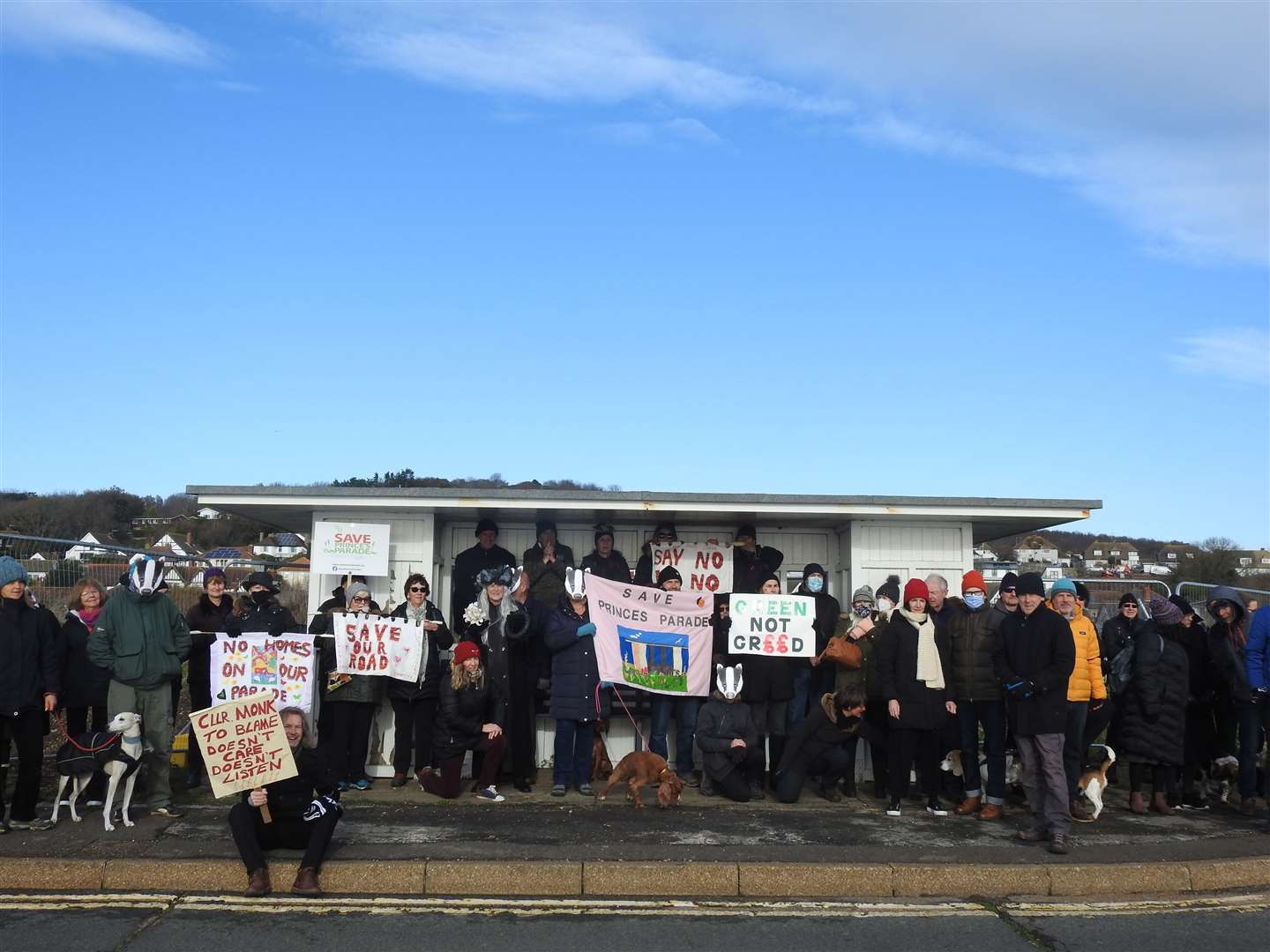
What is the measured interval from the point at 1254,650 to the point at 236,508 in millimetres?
10610

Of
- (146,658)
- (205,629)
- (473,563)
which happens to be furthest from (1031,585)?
(205,629)

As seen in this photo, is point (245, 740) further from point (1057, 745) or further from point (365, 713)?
point (1057, 745)

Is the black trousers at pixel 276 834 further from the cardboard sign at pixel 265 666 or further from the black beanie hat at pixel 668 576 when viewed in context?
the black beanie hat at pixel 668 576

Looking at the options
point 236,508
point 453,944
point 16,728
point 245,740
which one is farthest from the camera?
point 236,508

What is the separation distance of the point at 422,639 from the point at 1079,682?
253 inches

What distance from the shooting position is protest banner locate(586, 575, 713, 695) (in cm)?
1197

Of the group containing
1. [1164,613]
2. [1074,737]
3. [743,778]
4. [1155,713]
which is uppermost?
[1164,613]

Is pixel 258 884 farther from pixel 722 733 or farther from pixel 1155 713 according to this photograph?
pixel 1155 713

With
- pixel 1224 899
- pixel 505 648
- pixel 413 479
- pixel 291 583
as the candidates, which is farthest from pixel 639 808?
pixel 413 479

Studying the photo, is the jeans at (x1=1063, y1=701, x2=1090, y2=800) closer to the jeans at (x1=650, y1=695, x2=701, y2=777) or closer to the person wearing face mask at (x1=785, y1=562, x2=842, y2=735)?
the person wearing face mask at (x1=785, y1=562, x2=842, y2=735)

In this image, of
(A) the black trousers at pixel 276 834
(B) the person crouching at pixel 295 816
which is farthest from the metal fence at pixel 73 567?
(A) the black trousers at pixel 276 834

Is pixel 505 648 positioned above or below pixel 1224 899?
above

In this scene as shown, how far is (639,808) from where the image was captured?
1051 centimetres

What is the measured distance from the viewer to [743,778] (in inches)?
439
